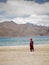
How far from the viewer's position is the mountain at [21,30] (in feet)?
8.77

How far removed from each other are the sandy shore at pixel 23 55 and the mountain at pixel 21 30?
241mm

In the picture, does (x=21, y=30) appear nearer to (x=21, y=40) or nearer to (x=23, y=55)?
(x=21, y=40)

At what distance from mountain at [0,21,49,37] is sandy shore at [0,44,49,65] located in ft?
0.79

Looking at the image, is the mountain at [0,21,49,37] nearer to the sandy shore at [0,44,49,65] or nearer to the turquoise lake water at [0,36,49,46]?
the turquoise lake water at [0,36,49,46]

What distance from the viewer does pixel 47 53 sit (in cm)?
274

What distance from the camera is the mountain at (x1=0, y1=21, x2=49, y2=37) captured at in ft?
8.77

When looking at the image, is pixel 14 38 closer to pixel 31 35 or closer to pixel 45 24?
pixel 31 35

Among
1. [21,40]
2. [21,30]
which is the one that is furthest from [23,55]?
[21,30]

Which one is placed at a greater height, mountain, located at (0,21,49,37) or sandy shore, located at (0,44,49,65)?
mountain, located at (0,21,49,37)

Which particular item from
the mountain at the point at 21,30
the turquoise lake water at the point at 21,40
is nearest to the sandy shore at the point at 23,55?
the turquoise lake water at the point at 21,40

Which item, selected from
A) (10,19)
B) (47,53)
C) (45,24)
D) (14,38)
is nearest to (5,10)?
(10,19)

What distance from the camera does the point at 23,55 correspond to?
2.62 m

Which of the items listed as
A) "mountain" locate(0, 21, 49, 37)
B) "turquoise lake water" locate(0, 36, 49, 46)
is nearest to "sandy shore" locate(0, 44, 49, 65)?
"turquoise lake water" locate(0, 36, 49, 46)

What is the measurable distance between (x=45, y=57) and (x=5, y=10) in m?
1.12
